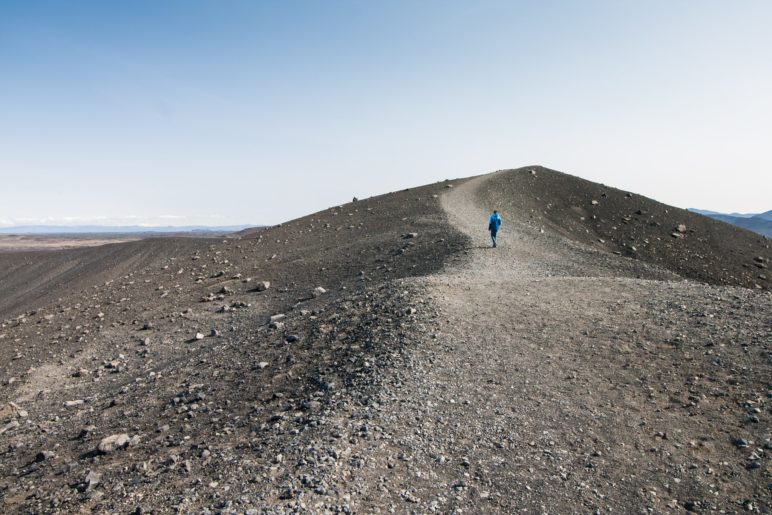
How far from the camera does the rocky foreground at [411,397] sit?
248 inches

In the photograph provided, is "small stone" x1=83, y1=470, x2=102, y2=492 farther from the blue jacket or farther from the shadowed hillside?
the shadowed hillside

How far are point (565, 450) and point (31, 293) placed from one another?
4506 cm

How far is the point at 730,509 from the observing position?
20.0 feet

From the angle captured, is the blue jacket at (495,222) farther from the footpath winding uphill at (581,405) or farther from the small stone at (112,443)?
the small stone at (112,443)

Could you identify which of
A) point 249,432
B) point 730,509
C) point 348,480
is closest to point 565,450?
point 730,509

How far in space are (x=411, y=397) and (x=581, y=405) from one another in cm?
281

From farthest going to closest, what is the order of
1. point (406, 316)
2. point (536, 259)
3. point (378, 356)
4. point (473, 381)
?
1. point (536, 259)
2. point (406, 316)
3. point (378, 356)
4. point (473, 381)

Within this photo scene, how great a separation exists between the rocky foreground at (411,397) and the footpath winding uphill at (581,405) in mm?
37

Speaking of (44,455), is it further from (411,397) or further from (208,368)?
(411,397)

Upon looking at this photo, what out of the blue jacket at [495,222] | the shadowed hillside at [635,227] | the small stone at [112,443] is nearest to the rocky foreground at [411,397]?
the small stone at [112,443]

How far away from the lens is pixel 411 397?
26.9 feet

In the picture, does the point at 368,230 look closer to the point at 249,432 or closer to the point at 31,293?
the point at 249,432

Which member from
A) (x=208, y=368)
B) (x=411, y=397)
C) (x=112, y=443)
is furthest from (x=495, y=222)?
(x=112, y=443)

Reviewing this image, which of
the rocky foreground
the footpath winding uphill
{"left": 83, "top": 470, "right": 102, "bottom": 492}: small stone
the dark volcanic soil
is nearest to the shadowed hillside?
the dark volcanic soil
